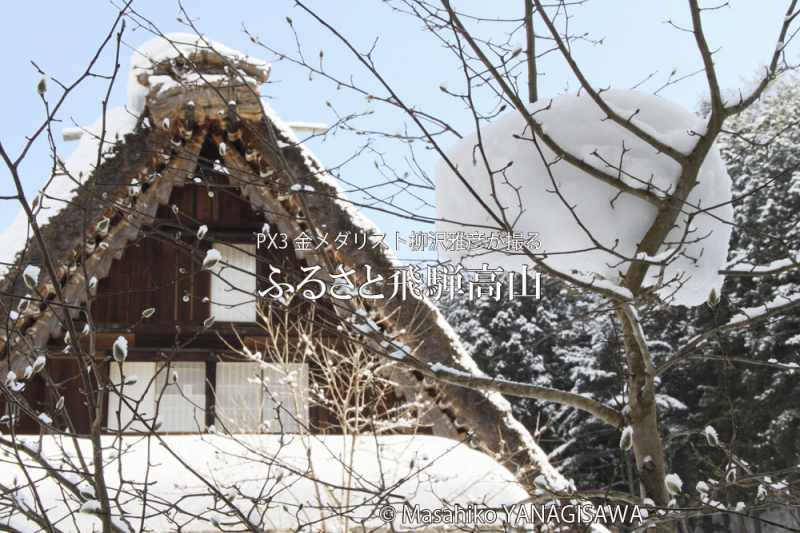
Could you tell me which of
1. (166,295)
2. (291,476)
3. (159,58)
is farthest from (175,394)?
(159,58)

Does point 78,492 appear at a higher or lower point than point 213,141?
lower

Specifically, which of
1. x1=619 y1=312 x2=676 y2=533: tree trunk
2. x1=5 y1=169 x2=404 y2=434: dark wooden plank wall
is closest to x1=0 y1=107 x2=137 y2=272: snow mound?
x1=5 y1=169 x2=404 y2=434: dark wooden plank wall

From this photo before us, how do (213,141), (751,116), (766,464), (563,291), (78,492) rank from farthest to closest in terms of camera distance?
1. (751,116)
2. (766,464)
3. (213,141)
4. (563,291)
5. (78,492)

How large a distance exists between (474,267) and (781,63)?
39.1 inches

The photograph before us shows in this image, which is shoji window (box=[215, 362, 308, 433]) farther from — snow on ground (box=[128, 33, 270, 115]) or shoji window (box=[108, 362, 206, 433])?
snow on ground (box=[128, 33, 270, 115])

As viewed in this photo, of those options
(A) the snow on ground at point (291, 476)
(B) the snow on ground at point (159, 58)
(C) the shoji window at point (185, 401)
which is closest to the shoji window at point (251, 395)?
(C) the shoji window at point (185, 401)

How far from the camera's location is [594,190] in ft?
7.01

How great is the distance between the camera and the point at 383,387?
20.2ft

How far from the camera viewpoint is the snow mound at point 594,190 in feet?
6.90

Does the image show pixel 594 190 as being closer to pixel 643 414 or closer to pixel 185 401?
pixel 643 414

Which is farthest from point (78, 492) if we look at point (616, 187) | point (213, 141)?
point (213, 141)

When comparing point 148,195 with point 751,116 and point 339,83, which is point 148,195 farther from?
point 751,116

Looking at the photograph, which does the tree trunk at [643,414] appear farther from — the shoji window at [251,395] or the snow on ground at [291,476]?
A: the shoji window at [251,395]

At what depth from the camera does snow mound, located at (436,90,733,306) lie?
2.10m
